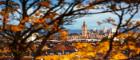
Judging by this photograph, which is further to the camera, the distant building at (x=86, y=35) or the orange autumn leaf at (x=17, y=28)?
the distant building at (x=86, y=35)

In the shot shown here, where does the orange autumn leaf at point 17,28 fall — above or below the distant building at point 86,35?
above

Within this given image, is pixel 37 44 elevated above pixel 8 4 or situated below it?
below

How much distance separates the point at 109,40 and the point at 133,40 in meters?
0.64

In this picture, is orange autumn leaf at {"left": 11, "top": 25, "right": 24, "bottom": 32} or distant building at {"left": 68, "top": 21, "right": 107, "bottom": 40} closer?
orange autumn leaf at {"left": 11, "top": 25, "right": 24, "bottom": 32}

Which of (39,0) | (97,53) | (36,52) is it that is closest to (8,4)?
(39,0)

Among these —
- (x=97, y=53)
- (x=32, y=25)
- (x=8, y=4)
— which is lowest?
(x=97, y=53)

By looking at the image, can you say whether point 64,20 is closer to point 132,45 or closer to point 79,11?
point 79,11

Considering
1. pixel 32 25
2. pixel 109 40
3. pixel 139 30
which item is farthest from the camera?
pixel 139 30

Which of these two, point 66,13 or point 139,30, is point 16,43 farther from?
point 139,30

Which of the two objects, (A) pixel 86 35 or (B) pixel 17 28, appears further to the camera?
(A) pixel 86 35

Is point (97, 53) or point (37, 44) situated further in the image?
point (37, 44)

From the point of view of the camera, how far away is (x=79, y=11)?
742cm

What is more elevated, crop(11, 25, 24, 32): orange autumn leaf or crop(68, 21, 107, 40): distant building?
crop(11, 25, 24, 32): orange autumn leaf

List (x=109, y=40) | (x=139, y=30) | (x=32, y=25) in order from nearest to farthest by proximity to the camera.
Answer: (x=32, y=25) < (x=109, y=40) < (x=139, y=30)
